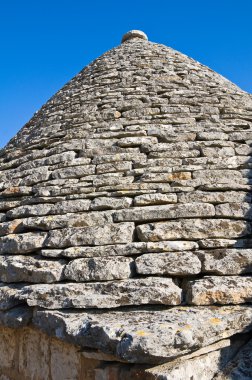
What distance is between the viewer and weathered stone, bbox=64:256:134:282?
273 centimetres

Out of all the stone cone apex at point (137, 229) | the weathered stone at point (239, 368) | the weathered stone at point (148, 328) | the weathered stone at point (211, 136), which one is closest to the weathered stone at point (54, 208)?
the stone cone apex at point (137, 229)

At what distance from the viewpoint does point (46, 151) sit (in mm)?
4230

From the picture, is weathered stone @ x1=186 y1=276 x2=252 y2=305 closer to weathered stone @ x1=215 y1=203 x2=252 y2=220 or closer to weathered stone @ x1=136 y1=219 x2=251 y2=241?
weathered stone @ x1=136 y1=219 x2=251 y2=241

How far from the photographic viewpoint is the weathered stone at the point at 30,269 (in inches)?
112

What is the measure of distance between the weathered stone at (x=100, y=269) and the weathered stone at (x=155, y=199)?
1.85ft

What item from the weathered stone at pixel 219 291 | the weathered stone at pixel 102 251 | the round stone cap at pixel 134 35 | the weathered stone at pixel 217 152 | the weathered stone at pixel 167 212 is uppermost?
the round stone cap at pixel 134 35

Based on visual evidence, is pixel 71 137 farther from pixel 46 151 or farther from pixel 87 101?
pixel 87 101

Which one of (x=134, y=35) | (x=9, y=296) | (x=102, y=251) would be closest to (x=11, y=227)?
(x=9, y=296)

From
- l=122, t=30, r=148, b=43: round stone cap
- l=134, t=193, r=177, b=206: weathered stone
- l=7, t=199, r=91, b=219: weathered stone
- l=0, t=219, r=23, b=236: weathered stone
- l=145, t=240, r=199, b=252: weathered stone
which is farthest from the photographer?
l=122, t=30, r=148, b=43: round stone cap

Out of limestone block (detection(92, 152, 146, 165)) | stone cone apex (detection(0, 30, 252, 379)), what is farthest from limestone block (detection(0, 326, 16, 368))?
limestone block (detection(92, 152, 146, 165))

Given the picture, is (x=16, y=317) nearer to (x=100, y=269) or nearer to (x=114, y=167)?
(x=100, y=269)

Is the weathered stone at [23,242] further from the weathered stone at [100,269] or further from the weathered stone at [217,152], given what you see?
the weathered stone at [217,152]

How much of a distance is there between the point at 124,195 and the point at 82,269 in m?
0.78

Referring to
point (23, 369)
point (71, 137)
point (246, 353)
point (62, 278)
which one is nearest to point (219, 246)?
point (246, 353)
